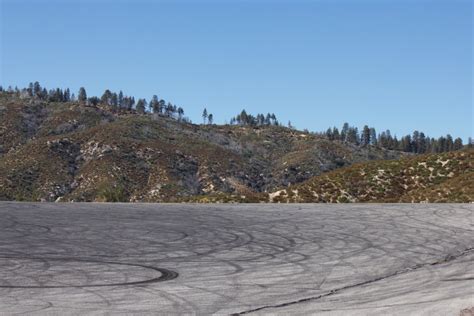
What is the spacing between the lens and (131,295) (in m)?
10.5

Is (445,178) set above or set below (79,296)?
above

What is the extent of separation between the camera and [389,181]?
52.4 meters

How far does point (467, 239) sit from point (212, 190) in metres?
156

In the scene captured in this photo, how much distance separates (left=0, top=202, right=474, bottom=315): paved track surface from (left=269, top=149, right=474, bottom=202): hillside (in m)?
22.1

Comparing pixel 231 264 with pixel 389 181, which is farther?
pixel 389 181

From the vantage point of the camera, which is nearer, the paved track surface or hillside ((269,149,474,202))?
the paved track surface

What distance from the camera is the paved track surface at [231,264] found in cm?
997

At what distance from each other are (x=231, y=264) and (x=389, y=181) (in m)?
40.4

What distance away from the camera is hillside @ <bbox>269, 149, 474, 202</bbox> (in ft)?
157

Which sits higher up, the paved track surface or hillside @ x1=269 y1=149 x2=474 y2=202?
hillside @ x1=269 y1=149 x2=474 y2=202

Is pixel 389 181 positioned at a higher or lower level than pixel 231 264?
higher

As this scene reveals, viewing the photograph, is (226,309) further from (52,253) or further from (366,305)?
(52,253)

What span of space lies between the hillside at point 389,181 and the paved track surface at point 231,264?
2215cm

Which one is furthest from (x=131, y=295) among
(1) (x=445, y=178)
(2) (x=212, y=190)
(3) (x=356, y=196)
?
(2) (x=212, y=190)
